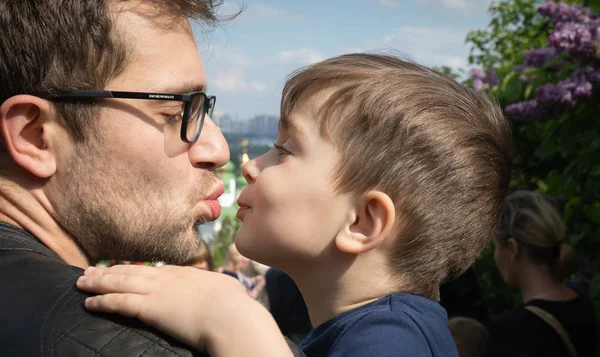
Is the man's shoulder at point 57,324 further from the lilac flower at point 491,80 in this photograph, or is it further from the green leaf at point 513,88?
the lilac flower at point 491,80

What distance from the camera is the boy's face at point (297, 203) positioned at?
2.24m

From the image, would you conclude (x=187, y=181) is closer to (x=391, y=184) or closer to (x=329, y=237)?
(x=329, y=237)

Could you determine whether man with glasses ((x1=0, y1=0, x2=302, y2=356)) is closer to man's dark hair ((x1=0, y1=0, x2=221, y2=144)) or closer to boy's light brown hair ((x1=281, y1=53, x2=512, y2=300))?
man's dark hair ((x1=0, y1=0, x2=221, y2=144))

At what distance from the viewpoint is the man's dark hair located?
6.42ft

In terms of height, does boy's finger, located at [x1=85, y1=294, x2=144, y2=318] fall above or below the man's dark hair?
below

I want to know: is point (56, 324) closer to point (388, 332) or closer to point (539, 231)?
point (388, 332)

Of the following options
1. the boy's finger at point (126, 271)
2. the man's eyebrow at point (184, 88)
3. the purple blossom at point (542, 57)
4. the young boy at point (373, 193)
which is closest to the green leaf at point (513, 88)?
the purple blossom at point (542, 57)

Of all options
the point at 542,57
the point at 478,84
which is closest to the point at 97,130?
the point at 542,57

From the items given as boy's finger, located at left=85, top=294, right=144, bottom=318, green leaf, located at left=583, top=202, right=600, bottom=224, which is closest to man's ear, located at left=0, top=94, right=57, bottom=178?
boy's finger, located at left=85, top=294, right=144, bottom=318

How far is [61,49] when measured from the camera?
1.99 meters

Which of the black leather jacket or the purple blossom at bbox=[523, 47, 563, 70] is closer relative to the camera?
the black leather jacket

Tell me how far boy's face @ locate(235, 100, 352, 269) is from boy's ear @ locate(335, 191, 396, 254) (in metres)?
0.03

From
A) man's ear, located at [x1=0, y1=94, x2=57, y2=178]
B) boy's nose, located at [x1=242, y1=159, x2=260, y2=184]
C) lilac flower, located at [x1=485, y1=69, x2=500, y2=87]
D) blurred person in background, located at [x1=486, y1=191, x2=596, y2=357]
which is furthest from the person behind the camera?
lilac flower, located at [x1=485, y1=69, x2=500, y2=87]

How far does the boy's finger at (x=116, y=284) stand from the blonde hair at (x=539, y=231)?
10.9 ft
